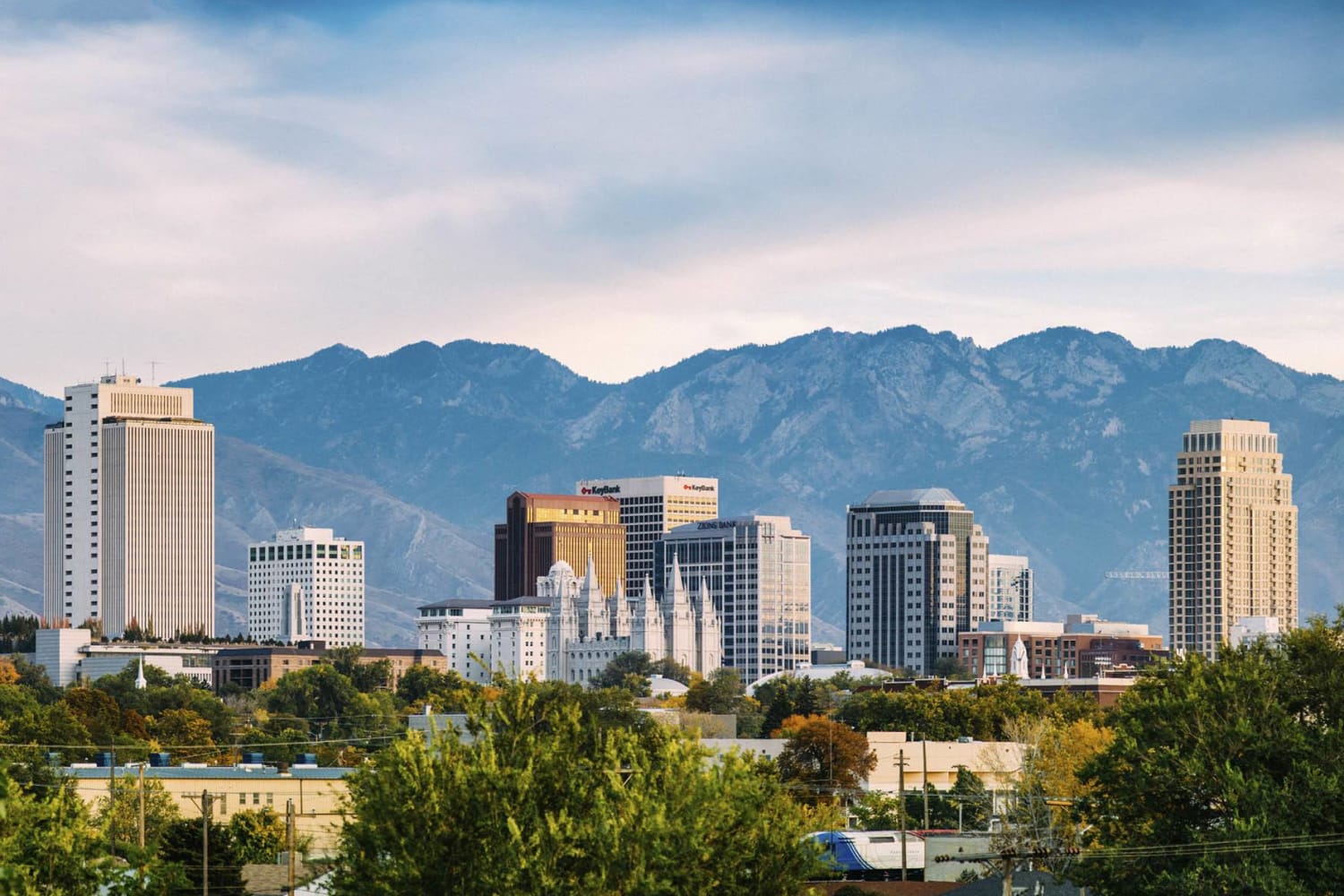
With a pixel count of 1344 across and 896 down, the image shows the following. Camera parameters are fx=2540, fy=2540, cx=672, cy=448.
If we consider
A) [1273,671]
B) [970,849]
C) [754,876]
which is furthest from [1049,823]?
[754,876]

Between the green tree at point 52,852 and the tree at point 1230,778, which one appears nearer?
the green tree at point 52,852

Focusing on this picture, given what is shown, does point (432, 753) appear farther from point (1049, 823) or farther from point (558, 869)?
point (1049, 823)

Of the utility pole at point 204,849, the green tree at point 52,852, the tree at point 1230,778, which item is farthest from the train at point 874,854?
the green tree at point 52,852

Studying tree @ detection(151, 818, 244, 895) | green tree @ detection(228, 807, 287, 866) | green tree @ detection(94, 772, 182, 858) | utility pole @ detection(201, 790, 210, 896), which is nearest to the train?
green tree @ detection(228, 807, 287, 866)

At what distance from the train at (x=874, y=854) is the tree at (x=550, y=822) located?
7847 cm

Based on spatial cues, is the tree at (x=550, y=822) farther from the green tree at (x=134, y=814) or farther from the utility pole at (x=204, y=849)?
the green tree at (x=134, y=814)

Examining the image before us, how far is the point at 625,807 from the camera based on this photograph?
8931cm

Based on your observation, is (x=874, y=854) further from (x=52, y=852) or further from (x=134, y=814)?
(x=52, y=852)

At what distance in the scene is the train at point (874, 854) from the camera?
174 m

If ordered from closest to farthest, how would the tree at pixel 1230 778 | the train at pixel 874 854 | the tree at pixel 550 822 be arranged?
1. the tree at pixel 550 822
2. the tree at pixel 1230 778
3. the train at pixel 874 854

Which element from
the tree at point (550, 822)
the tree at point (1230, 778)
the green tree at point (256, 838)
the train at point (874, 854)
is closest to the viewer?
the tree at point (550, 822)

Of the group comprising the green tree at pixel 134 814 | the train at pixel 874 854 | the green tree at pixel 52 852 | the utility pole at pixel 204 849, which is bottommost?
the train at pixel 874 854

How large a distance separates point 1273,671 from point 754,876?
39199mm

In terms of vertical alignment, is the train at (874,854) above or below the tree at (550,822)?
below
